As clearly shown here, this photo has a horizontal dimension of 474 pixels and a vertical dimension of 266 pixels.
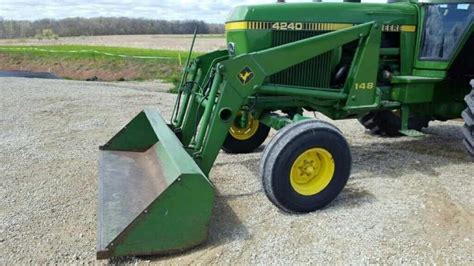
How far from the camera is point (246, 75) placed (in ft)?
14.8

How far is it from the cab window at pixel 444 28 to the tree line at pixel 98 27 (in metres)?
68.7

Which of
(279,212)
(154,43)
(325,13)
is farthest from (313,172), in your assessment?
(154,43)

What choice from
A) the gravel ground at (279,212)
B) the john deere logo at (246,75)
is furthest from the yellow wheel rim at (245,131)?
the john deere logo at (246,75)

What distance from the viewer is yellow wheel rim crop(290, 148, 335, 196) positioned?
4391 millimetres

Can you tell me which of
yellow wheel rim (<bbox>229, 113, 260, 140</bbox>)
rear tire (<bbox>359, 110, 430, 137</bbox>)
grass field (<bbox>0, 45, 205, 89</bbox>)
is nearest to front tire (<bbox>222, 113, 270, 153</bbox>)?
yellow wheel rim (<bbox>229, 113, 260, 140</bbox>)

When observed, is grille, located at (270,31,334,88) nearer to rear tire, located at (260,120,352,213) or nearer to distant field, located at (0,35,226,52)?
rear tire, located at (260,120,352,213)

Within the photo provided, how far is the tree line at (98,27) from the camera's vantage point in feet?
258

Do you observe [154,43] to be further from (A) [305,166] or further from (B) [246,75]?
(A) [305,166]

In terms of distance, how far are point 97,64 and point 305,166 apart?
23.8m

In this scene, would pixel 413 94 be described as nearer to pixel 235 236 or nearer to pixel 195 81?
pixel 195 81

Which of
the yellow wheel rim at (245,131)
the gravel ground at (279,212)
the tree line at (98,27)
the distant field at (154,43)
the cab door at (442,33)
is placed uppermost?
the cab door at (442,33)

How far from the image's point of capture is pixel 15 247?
3.86 metres

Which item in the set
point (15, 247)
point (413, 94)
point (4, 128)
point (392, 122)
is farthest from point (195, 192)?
point (4, 128)

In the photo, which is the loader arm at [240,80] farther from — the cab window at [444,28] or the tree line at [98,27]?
the tree line at [98,27]
